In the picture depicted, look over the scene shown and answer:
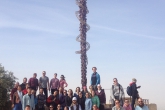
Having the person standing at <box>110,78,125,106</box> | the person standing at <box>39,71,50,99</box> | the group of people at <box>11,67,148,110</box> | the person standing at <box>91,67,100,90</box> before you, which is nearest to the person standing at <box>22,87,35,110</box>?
the group of people at <box>11,67,148,110</box>

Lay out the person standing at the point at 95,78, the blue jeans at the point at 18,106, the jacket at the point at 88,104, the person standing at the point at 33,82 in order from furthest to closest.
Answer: the person standing at the point at 33,82 → the person standing at the point at 95,78 → the jacket at the point at 88,104 → the blue jeans at the point at 18,106

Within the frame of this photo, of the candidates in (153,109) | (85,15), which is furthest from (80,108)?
(85,15)

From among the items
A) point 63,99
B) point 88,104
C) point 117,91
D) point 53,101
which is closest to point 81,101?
point 88,104

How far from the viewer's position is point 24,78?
36.4ft

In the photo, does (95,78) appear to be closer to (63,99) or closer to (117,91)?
(117,91)

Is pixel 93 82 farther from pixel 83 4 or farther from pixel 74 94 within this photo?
pixel 83 4

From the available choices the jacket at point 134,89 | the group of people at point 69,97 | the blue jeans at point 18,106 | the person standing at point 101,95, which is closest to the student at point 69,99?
the group of people at point 69,97

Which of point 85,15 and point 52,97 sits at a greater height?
point 85,15

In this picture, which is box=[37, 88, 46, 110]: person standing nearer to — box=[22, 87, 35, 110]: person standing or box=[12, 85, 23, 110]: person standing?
box=[22, 87, 35, 110]: person standing

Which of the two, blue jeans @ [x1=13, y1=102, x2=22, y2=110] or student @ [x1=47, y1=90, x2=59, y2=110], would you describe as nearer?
blue jeans @ [x1=13, y1=102, x2=22, y2=110]

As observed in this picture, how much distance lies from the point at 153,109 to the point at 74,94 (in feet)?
21.4

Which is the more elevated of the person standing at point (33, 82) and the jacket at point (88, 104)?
the person standing at point (33, 82)

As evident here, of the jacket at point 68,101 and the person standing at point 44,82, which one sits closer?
the jacket at point 68,101

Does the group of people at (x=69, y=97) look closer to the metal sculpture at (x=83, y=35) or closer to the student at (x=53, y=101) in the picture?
the student at (x=53, y=101)
